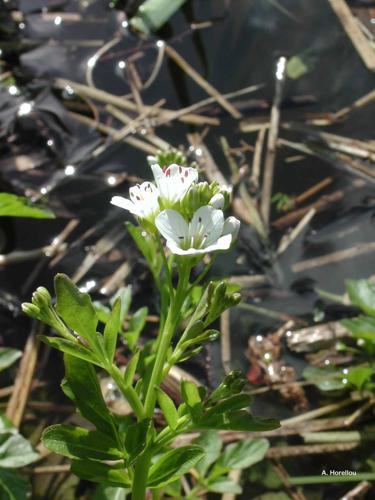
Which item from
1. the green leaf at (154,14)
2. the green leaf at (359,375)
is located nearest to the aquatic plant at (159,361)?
the green leaf at (359,375)

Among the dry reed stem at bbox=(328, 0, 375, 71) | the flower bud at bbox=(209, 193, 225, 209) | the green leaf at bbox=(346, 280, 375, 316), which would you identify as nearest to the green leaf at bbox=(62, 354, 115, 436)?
the flower bud at bbox=(209, 193, 225, 209)

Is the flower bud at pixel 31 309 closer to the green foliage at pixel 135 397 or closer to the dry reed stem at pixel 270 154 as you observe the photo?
the green foliage at pixel 135 397

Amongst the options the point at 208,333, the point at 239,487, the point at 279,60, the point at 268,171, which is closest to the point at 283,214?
the point at 268,171

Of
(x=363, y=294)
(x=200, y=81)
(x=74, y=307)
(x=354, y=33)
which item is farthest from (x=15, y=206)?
(x=354, y=33)

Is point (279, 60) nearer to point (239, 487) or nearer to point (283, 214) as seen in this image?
point (283, 214)

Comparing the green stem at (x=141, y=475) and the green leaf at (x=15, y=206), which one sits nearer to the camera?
the green stem at (x=141, y=475)

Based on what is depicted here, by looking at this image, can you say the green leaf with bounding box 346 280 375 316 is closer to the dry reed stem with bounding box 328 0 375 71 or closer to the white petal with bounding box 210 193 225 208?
the white petal with bounding box 210 193 225 208
